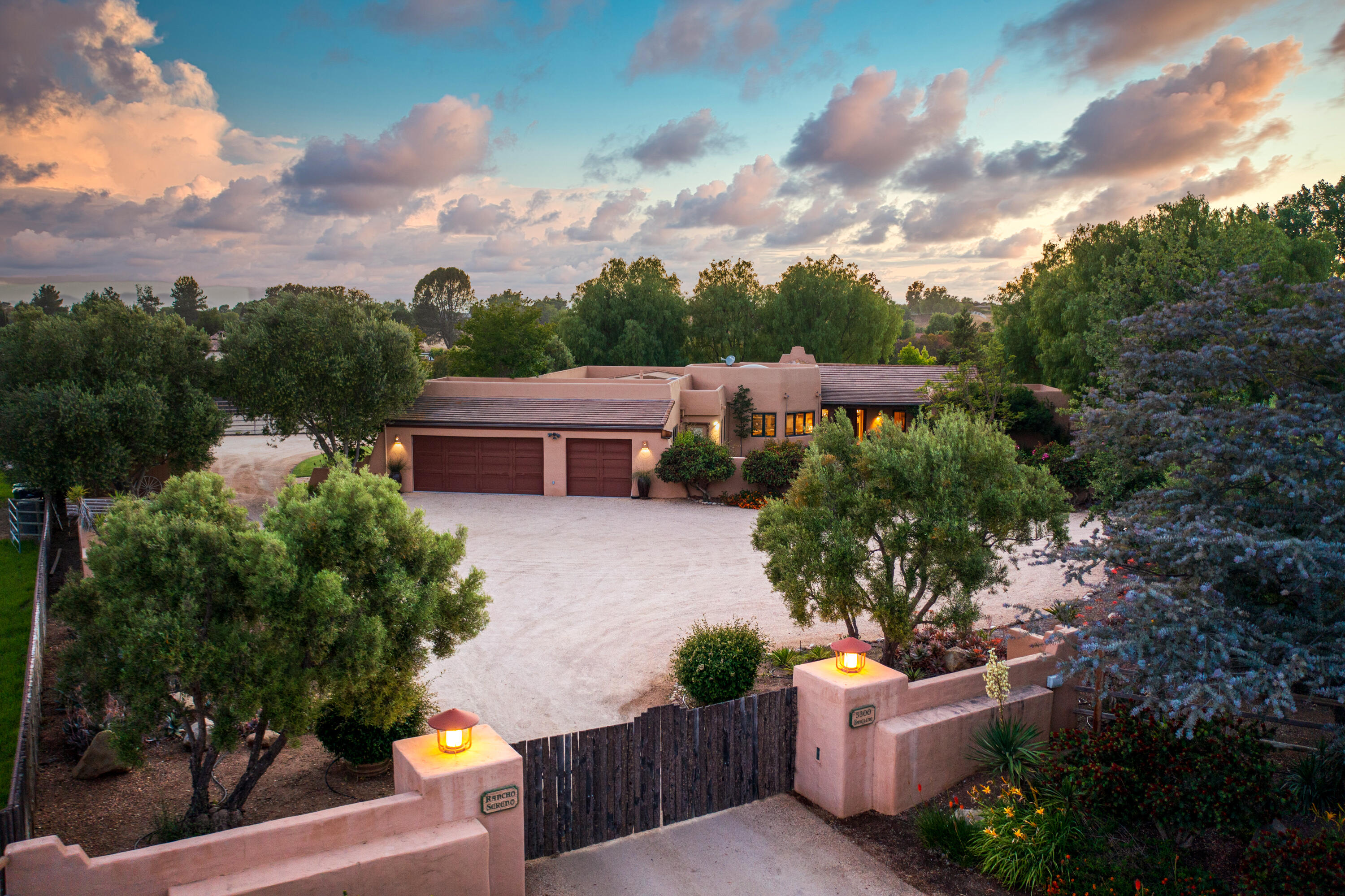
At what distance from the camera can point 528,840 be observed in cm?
764

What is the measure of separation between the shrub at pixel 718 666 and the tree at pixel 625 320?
40400mm

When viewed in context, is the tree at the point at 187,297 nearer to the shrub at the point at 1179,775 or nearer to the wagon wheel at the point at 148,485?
the wagon wheel at the point at 148,485

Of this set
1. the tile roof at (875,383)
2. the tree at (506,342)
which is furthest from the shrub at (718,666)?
the tree at (506,342)

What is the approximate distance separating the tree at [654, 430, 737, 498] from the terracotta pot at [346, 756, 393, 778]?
17487 millimetres

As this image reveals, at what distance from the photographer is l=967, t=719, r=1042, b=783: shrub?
347 inches

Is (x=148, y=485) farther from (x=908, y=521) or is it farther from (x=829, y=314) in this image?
(x=829, y=314)

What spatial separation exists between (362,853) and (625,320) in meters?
46.8

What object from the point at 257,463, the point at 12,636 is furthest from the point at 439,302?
the point at 12,636

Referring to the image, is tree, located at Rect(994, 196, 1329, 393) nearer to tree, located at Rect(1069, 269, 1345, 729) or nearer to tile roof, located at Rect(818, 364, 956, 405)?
tile roof, located at Rect(818, 364, 956, 405)

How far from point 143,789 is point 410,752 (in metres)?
3.68

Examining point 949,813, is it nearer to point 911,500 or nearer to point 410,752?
point 911,500

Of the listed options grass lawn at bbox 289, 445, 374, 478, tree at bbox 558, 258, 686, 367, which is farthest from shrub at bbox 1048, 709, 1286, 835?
tree at bbox 558, 258, 686, 367

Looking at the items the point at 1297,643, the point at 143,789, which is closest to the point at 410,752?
the point at 143,789

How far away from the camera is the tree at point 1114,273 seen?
19.4 m
